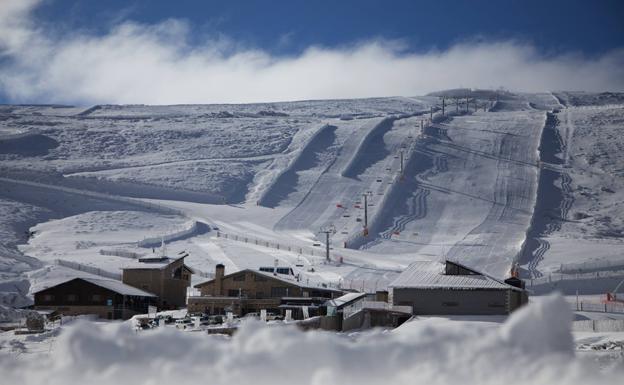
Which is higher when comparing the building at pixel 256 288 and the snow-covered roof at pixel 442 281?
the snow-covered roof at pixel 442 281

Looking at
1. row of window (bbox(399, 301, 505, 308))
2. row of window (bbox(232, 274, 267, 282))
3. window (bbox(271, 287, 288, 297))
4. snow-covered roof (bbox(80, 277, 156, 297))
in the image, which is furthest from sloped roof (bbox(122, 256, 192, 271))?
row of window (bbox(399, 301, 505, 308))

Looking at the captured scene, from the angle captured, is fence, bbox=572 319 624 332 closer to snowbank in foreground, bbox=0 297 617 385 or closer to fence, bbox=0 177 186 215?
snowbank in foreground, bbox=0 297 617 385

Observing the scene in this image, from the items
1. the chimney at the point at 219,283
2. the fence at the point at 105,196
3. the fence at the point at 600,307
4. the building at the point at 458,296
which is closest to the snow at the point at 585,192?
the fence at the point at 600,307

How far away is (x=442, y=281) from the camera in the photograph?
44156 millimetres

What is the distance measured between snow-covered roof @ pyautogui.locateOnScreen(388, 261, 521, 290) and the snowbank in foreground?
89.0ft

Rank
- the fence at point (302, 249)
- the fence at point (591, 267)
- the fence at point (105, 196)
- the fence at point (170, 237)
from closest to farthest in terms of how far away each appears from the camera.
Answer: the fence at point (591, 267)
the fence at point (302, 249)
the fence at point (170, 237)
the fence at point (105, 196)

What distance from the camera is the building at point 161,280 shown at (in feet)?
165

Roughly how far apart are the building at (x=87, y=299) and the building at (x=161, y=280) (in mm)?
3913

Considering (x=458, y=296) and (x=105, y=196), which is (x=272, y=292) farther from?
(x=105, y=196)

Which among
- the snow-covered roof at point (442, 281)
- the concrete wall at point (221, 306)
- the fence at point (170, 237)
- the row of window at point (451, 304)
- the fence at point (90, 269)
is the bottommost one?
the fence at point (170, 237)

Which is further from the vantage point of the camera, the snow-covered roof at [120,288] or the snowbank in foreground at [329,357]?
the snow-covered roof at [120,288]

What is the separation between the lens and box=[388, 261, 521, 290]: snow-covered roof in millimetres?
43344

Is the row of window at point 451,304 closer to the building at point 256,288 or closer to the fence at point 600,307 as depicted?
the building at point 256,288

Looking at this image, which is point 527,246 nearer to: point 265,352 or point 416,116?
point 265,352
